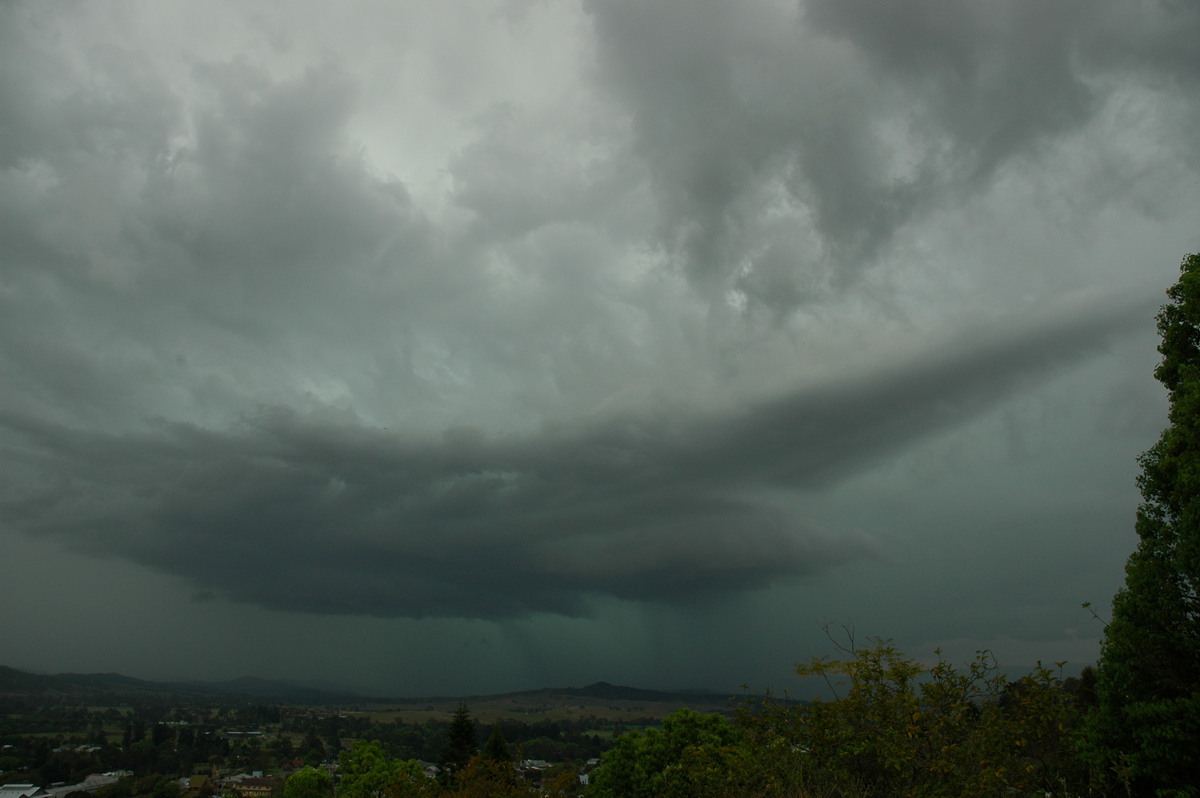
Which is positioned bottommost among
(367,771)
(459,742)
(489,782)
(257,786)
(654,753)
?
(257,786)

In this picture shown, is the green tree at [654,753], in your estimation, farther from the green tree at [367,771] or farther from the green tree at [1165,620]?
the green tree at [1165,620]

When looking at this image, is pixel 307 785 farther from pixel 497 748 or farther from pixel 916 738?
pixel 916 738

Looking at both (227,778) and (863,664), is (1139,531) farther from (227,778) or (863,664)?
(227,778)

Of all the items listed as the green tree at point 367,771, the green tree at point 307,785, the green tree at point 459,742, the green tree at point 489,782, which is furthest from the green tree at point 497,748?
the green tree at point 489,782

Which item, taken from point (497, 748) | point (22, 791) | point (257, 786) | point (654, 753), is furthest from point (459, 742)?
point (22, 791)

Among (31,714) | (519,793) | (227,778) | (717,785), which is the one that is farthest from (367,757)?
(31,714)
